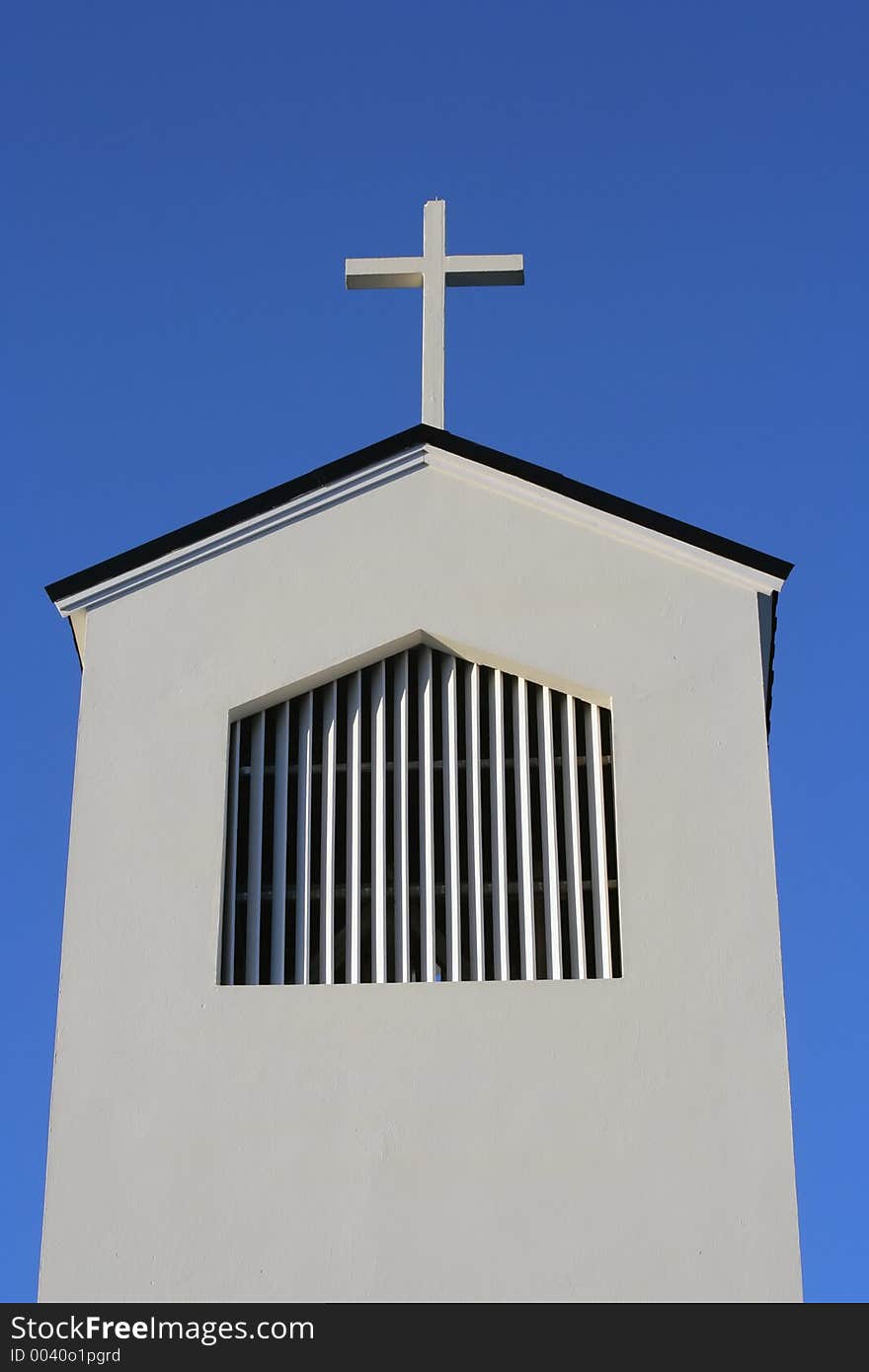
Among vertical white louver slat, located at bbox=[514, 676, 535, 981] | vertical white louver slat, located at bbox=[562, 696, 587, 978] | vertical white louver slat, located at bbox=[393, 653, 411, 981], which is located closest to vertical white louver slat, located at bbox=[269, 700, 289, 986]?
vertical white louver slat, located at bbox=[393, 653, 411, 981]

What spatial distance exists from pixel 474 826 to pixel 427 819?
271 mm

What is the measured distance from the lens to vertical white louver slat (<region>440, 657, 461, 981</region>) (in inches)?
496

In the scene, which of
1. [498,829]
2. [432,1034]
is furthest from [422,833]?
[432,1034]

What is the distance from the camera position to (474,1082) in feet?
39.3

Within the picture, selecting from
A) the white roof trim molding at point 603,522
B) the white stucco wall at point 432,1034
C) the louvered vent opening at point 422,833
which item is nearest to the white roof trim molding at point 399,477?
the white roof trim molding at point 603,522

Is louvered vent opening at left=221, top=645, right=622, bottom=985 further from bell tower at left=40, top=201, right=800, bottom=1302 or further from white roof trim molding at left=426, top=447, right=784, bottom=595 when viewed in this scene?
white roof trim molding at left=426, top=447, right=784, bottom=595

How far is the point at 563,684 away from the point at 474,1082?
8.11ft

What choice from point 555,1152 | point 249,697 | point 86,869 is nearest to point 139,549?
point 249,697

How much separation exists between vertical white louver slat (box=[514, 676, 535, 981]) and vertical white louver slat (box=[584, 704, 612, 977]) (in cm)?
34

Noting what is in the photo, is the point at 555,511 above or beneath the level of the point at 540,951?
above

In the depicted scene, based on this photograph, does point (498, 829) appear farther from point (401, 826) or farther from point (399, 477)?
point (399, 477)
